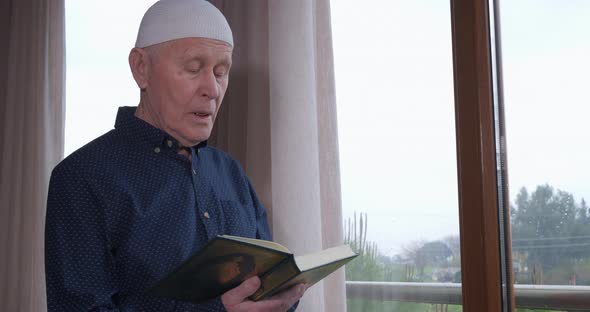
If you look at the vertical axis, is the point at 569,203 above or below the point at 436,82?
below

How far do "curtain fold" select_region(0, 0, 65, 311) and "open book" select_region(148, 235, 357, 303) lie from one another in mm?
2140

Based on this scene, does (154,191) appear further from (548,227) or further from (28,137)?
(28,137)

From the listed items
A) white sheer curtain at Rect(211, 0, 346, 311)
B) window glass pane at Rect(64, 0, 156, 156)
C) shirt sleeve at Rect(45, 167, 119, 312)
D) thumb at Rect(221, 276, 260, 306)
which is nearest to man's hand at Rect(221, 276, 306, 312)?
thumb at Rect(221, 276, 260, 306)

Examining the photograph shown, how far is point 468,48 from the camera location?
6.31ft

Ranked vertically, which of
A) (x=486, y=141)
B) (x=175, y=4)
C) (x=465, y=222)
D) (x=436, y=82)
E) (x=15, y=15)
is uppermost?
(x=15, y=15)

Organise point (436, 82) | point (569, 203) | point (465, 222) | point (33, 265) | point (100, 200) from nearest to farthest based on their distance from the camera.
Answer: point (100, 200) → point (569, 203) → point (465, 222) → point (436, 82) → point (33, 265)

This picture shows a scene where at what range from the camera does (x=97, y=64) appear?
3.24 m

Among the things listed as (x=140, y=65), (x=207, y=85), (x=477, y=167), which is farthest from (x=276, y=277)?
(x=477, y=167)

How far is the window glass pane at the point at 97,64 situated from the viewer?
10.4 ft

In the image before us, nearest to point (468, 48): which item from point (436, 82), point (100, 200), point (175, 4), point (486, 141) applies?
point (436, 82)

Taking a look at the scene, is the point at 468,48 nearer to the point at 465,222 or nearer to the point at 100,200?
the point at 465,222

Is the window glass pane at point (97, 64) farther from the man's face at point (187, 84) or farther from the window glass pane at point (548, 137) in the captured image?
the window glass pane at point (548, 137)

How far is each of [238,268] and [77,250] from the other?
1.10ft

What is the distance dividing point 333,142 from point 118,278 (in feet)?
2.93
